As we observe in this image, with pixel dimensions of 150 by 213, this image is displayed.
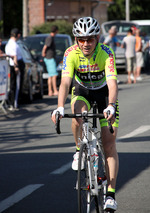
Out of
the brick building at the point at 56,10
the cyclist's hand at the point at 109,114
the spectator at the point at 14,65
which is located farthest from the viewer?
the brick building at the point at 56,10

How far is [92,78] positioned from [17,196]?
5.48ft

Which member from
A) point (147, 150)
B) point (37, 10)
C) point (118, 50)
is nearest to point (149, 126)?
point (147, 150)

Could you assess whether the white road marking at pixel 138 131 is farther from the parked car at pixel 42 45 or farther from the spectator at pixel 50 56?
the parked car at pixel 42 45

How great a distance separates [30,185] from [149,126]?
564 centimetres

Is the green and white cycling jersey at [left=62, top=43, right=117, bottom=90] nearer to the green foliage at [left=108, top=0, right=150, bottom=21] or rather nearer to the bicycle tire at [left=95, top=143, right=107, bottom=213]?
the bicycle tire at [left=95, top=143, right=107, bottom=213]

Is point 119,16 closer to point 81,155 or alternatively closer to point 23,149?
point 23,149

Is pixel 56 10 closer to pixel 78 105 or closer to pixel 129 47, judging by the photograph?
pixel 129 47

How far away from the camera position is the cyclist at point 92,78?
565 centimetres

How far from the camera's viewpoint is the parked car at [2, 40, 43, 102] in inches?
659

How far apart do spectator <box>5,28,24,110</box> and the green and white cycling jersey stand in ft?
31.8

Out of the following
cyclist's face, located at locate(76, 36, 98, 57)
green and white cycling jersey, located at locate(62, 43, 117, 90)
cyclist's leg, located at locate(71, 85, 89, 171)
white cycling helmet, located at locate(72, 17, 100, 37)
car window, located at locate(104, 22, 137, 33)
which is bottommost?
car window, located at locate(104, 22, 137, 33)

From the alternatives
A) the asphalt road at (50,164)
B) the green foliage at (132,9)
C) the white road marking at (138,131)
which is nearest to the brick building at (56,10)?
the green foliage at (132,9)

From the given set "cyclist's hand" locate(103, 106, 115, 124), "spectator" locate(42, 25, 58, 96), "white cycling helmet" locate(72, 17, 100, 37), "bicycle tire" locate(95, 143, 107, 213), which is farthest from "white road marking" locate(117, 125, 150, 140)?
"spectator" locate(42, 25, 58, 96)

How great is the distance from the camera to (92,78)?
589 cm
